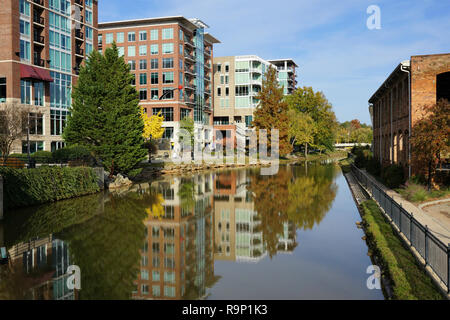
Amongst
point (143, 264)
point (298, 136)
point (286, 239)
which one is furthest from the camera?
point (298, 136)

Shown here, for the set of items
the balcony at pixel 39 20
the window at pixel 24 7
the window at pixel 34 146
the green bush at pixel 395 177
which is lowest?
the green bush at pixel 395 177

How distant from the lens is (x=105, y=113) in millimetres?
29922

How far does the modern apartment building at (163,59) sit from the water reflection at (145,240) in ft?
150

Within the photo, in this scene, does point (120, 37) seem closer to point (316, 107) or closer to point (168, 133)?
point (168, 133)

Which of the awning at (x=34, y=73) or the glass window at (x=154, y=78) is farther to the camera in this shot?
the glass window at (x=154, y=78)

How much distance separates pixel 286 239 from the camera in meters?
14.0

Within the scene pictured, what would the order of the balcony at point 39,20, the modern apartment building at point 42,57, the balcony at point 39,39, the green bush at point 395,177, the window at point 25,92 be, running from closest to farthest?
the green bush at point 395,177
the modern apartment building at point 42,57
the window at point 25,92
the balcony at point 39,20
the balcony at point 39,39

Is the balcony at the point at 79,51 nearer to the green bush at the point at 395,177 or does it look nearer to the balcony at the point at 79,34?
the balcony at the point at 79,34

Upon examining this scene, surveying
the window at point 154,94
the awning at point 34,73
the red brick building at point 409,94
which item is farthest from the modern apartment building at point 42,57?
the red brick building at point 409,94

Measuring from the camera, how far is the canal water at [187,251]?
9008 millimetres

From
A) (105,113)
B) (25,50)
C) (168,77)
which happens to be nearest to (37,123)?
(25,50)
